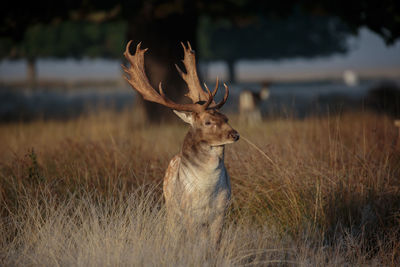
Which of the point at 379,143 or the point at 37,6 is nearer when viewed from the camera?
the point at 379,143

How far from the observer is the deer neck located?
4012mm

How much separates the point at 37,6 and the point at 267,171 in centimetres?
818

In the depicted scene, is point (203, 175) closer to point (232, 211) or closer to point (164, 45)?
point (232, 211)

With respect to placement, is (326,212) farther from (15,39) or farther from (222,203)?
(15,39)

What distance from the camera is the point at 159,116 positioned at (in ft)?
39.9

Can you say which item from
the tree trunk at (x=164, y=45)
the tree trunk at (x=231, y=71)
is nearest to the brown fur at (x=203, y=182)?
the tree trunk at (x=164, y=45)

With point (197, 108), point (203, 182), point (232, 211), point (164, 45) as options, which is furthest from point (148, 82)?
point (164, 45)

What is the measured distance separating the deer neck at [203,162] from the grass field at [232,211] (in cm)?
49

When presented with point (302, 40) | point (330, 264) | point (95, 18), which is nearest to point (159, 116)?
point (95, 18)

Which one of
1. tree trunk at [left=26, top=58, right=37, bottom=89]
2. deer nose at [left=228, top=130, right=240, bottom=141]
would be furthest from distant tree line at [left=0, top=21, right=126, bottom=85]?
deer nose at [left=228, top=130, right=240, bottom=141]

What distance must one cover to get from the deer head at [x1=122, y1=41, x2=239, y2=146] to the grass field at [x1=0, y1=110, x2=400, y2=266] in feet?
2.58

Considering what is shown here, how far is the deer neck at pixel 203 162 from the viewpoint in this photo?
4012mm

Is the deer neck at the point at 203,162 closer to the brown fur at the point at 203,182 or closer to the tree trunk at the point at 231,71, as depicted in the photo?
the brown fur at the point at 203,182

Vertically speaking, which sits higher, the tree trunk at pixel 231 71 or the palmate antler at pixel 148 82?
the palmate antler at pixel 148 82
